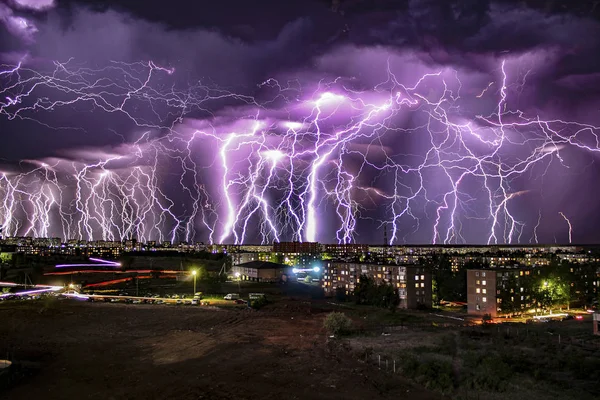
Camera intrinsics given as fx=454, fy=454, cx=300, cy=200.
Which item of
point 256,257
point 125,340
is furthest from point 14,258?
point 125,340

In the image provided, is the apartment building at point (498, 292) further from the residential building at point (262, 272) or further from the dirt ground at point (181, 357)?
the residential building at point (262, 272)

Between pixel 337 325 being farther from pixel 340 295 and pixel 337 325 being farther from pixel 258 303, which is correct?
pixel 340 295

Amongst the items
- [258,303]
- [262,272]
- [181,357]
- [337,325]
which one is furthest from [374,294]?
[181,357]

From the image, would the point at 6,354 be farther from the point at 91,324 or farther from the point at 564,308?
the point at 564,308

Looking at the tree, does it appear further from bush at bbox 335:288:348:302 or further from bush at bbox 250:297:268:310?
bush at bbox 250:297:268:310

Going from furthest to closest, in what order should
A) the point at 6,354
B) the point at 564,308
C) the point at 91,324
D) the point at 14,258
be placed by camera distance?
the point at 14,258, the point at 564,308, the point at 91,324, the point at 6,354

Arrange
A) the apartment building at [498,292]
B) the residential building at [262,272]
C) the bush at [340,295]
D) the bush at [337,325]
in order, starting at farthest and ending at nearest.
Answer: the residential building at [262,272] → the bush at [340,295] → the apartment building at [498,292] → the bush at [337,325]

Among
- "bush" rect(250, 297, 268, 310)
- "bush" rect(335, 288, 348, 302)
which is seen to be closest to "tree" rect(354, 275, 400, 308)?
"bush" rect(335, 288, 348, 302)

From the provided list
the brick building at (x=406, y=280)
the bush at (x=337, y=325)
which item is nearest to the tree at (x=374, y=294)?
the brick building at (x=406, y=280)
